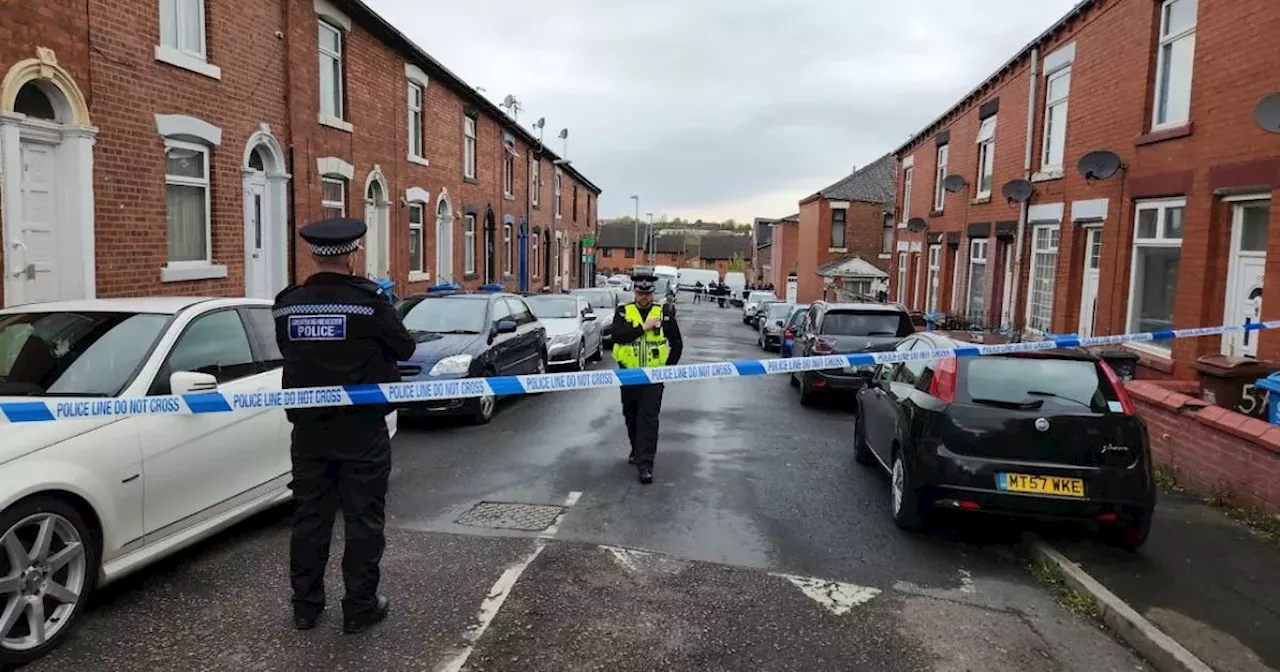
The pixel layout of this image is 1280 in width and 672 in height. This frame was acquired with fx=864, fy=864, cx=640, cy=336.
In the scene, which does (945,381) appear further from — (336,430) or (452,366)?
(452,366)

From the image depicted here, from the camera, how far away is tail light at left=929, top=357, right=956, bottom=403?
591cm

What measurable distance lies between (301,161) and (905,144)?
19.8m

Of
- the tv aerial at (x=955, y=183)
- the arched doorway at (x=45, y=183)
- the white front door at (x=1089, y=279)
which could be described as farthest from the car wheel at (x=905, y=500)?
the tv aerial at (x=955, y=183)

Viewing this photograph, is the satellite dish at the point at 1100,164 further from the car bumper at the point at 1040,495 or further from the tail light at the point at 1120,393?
the car bumper at the point at 1040,495

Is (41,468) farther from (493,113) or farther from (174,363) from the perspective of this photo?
(493,113)

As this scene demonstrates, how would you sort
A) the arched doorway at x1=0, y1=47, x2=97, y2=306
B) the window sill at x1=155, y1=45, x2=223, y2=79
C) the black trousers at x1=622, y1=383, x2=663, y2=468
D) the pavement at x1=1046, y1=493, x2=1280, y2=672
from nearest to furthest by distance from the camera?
the pavement at x1=1046, y1=493, x2=1280, y2=672 < the black trousers at x1=622, y1=383, x2=663, y2=468 < the arched doorway at x1=0, y1=47, x2=97, y2=306 < the window sill at x1=155, y1=45, x2=223, y2=79

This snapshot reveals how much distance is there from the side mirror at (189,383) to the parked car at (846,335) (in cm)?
865

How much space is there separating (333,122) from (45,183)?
6627 mm

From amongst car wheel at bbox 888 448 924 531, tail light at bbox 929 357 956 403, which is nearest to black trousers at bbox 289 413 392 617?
car wheel at bbox 888 448 924 531

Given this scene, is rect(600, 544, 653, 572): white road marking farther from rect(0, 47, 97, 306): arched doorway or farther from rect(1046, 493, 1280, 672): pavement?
A: rect(0, 47, 97, 306): arched doorway

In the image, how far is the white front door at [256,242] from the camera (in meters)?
12.5

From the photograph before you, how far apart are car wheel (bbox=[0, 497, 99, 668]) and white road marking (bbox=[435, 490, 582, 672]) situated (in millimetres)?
1740

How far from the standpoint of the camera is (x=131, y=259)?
9.98 m

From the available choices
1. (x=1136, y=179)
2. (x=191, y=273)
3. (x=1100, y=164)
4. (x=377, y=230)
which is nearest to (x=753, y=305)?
(x=377, y=230)
